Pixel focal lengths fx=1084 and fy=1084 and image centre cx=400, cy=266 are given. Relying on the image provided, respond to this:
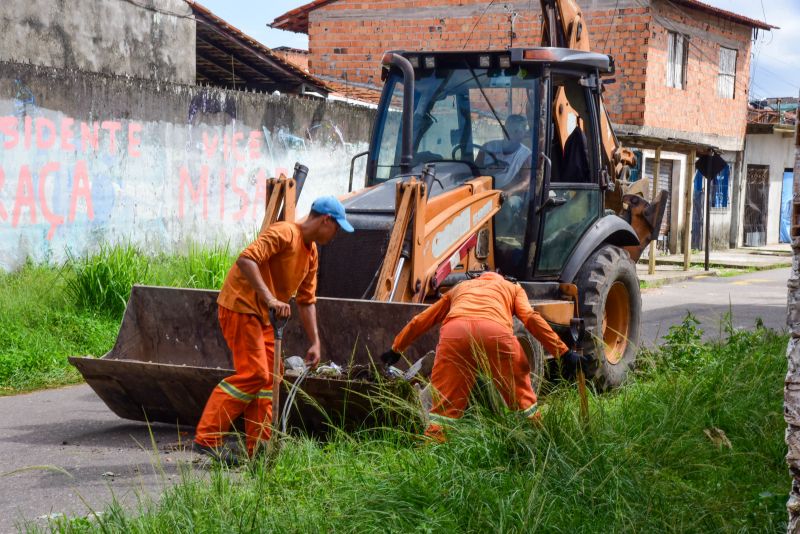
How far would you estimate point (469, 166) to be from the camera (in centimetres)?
860

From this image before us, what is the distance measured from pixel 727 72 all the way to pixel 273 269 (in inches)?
963

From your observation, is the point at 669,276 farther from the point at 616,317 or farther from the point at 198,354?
the point at 198,354

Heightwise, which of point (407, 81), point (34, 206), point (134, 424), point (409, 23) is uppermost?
point (409, 23)

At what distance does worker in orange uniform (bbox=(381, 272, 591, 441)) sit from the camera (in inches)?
232

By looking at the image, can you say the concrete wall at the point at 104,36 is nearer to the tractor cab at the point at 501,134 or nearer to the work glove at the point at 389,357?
the tractor cab at the point at 501,134

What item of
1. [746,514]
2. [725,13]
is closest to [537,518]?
[746,514]

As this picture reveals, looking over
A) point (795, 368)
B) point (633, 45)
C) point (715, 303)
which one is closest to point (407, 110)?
point (795, 368)

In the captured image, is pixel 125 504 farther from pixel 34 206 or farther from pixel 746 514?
pixel 34 206

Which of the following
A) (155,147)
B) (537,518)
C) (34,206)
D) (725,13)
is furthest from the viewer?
(725,13)

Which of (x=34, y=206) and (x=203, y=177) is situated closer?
(x=34, y=206)

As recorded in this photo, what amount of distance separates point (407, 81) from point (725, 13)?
21.7 metres

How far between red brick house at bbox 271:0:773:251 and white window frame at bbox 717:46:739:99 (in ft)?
0.09

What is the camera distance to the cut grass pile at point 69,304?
30.8ft

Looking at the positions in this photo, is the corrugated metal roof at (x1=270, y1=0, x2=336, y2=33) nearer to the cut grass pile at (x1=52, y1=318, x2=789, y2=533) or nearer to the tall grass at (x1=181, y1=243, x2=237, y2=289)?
the tall grass at (x1=181, y1=243, x2=237, y2=289)
